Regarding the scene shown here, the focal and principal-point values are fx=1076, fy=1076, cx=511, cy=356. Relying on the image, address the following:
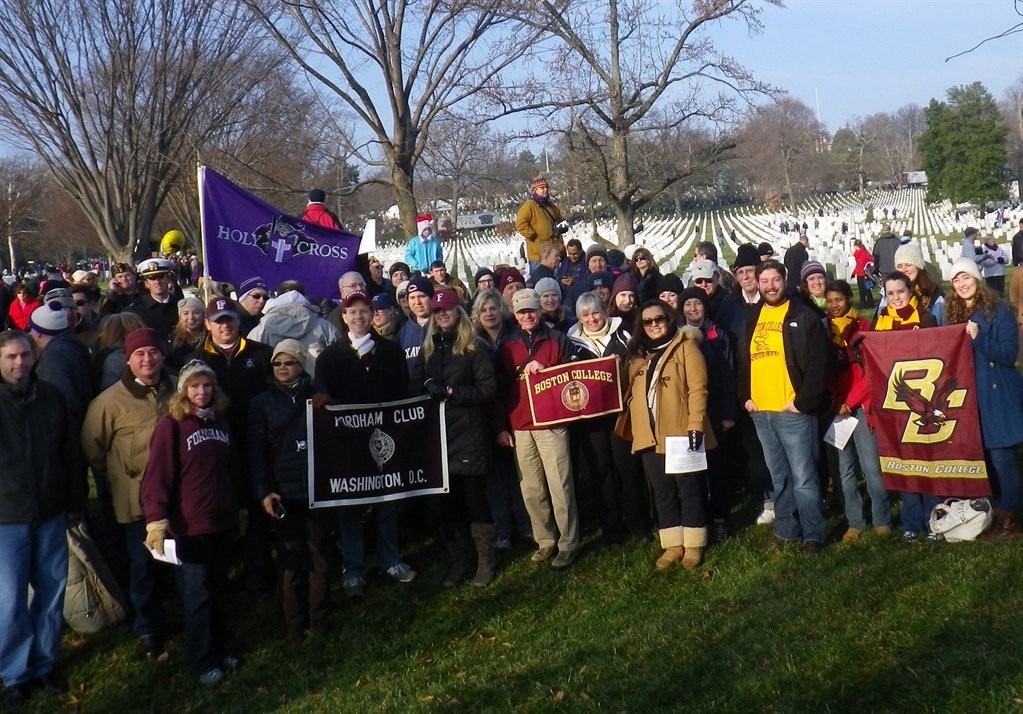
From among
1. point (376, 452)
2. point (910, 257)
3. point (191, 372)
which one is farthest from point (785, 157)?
point (191, 372)

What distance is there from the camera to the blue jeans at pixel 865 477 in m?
7.85

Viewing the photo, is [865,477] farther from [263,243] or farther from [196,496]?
[263,243]

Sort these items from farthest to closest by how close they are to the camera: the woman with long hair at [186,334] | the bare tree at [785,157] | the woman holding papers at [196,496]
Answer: the bare tree at [785,157]
the woman with long hair at [186,334]
the woman holding papers at [196,496]

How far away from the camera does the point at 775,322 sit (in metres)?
7.64

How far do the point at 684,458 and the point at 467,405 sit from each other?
161 centimetres

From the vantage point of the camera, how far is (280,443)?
287 inches

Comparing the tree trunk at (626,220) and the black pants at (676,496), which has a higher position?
the tree trunk at (626,220)

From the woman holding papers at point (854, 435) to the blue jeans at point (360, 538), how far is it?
340 cm

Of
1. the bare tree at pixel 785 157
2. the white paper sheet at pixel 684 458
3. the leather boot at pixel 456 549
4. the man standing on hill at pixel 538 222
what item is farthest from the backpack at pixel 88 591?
the bare tree at pixel 785 157

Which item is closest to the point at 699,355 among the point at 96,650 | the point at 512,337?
the point at 512,337

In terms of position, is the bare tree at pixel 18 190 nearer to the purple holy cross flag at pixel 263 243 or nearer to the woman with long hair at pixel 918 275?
the purple holy cross flag at pixel 263 243

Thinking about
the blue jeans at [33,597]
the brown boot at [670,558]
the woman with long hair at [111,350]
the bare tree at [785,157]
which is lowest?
the brown boot at [670,558]

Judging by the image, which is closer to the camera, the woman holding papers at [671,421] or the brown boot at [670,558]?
the woman holding papers at [671,421]

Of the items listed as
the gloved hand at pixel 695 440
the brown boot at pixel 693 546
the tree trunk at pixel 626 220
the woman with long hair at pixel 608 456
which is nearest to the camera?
the gloved hand at pixel 695 440
